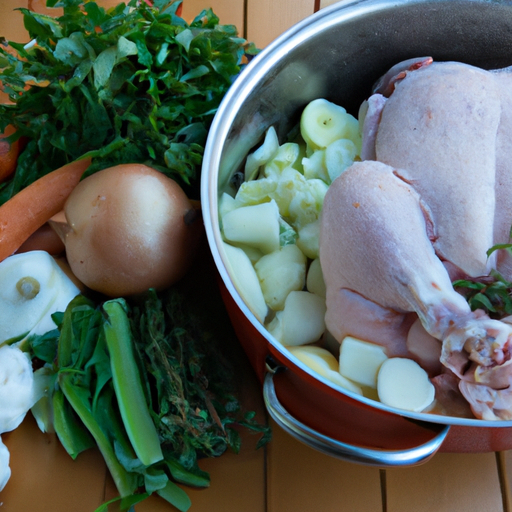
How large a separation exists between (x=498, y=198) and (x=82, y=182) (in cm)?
75

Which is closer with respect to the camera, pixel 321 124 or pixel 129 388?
pixel 129 388

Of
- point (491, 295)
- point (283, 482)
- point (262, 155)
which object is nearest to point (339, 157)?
point (262, 155)

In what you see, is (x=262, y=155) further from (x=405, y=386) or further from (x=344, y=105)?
(x=405, y=386)

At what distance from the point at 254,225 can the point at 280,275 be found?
101 millimetres

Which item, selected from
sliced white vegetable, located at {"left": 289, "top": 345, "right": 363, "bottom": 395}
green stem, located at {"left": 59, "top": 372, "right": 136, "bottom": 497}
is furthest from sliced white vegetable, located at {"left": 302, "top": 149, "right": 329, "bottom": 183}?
green stem, located at {"left": 59, "top": 372, "right": 136, "bottom": 497}

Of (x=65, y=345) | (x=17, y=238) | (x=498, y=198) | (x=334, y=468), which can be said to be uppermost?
(x=498, y=198)

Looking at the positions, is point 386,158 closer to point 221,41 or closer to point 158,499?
point 221,41

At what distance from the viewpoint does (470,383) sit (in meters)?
0.64

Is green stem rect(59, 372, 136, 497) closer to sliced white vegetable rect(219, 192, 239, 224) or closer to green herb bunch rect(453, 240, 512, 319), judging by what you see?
sliced white vegetable rect(219, 192, 239, 224)

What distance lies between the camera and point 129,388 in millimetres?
843

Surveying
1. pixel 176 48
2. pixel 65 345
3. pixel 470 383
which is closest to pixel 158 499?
pixel 65 345

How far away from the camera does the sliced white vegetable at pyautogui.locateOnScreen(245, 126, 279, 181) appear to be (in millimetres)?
995

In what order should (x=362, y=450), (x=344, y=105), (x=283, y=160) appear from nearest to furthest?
(x=362, y=450) → (x=283, y=160) → (x=344, y=105)

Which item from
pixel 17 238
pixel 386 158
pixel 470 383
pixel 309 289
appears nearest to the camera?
pixel 470 383
